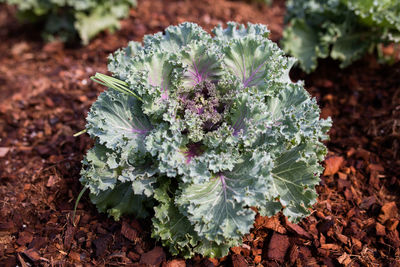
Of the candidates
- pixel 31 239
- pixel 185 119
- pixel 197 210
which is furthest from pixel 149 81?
pixel 31 239

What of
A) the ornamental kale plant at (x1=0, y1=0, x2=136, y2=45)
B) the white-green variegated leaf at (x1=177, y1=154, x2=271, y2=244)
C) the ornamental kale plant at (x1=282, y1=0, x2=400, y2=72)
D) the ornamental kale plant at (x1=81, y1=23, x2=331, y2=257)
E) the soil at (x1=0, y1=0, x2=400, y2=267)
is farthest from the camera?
the ornamental kale plant at (x1=0, y1=0, x2=136, y2=45)

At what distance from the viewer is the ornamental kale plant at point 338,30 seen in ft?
13.2

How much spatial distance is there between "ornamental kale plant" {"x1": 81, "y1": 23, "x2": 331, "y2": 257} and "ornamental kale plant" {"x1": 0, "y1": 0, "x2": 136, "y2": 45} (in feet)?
8.85

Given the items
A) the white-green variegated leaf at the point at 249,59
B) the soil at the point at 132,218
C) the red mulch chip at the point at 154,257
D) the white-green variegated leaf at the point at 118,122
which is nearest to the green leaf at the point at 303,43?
the soil at the point at 132,218

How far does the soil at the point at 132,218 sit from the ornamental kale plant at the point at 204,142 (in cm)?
34

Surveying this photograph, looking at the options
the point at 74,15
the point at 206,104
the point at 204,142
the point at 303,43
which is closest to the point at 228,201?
the point at 204,142

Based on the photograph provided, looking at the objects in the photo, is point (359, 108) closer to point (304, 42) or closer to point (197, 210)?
point (304, 42)

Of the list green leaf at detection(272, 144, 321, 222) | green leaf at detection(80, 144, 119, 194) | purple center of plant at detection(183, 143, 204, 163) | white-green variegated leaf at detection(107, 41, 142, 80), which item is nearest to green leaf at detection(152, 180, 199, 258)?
purple center of plant at detection(183, 143, 204, 163)

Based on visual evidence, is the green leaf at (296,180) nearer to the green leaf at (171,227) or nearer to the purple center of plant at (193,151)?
the purple center of plant at (193,151)

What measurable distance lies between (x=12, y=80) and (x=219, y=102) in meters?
3.50

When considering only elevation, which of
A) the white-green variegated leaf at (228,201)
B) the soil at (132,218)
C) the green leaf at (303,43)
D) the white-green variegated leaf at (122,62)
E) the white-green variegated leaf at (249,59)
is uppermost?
the white-green variegated leaf at (249,59)

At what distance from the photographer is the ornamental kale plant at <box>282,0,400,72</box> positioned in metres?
4.02

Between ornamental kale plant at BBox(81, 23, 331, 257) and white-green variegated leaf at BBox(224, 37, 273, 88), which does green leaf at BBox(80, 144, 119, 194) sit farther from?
white-green variegated leaf at BBox(224, 37, 273, 88)

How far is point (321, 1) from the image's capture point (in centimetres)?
443
